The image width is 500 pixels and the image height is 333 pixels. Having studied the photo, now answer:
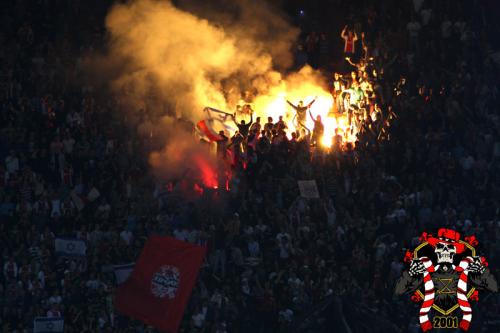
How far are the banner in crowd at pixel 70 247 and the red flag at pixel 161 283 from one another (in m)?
1.27

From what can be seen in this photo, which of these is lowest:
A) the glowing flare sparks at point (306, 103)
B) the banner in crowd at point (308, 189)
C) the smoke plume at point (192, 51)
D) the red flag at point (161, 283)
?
the red flag at point (161, 283)

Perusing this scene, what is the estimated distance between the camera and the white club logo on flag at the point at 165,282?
25.1 metres

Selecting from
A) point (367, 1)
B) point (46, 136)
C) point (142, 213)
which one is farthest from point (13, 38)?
point (367, 1)

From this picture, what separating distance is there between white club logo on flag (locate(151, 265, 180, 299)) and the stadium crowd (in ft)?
1.51

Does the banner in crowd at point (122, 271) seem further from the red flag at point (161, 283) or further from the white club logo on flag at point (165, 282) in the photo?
the white club logo on flag at point (165, 282)

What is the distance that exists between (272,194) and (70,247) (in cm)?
412

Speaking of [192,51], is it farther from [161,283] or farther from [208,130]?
[161,283]

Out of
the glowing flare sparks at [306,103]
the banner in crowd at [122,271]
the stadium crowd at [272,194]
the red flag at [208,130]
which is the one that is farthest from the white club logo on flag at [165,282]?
the glowing flare sparks at [306,103]

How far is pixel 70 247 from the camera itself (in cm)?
2625

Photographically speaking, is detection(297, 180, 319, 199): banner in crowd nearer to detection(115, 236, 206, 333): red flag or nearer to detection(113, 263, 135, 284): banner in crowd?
detection(115, 236, 206, 333): red flag

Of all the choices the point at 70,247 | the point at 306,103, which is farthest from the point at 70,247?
the point at 306,103

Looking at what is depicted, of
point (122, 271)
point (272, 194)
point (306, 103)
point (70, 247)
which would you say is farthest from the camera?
point (306, 103)

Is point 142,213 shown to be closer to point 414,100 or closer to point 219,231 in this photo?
point 219,231

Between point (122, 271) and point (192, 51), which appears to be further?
point (192, 51)
